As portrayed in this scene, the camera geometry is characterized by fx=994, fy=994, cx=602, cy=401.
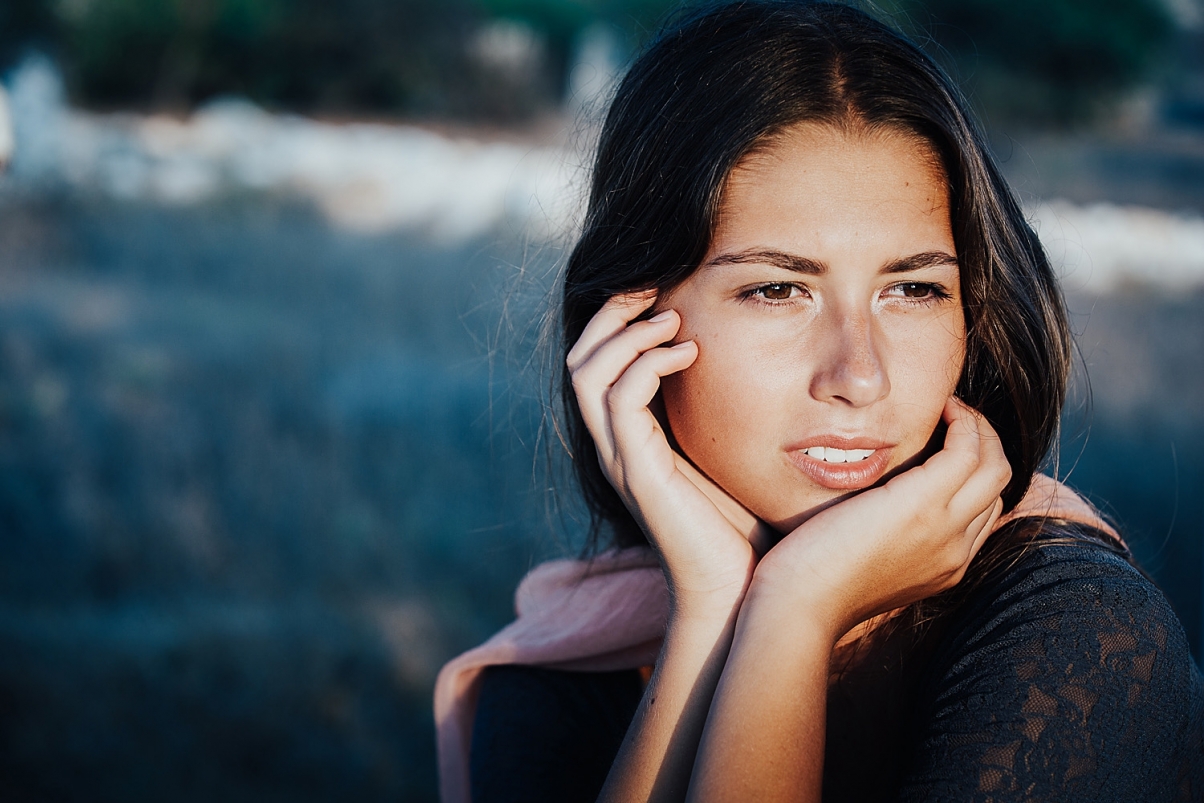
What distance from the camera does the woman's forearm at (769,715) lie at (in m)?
1.33

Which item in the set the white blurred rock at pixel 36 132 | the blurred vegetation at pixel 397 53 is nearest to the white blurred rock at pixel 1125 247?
the white blurred rock at pixel 36 132

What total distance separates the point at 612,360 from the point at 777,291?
0.29 m

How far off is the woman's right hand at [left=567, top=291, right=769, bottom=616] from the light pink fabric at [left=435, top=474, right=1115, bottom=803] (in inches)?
13.0

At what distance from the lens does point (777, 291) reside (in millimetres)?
1527

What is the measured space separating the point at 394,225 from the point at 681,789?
24.9 ft

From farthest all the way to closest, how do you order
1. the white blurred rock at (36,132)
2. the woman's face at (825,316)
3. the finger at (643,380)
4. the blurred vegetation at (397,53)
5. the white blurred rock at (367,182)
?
1. the blurred vegetation at (397,53)
2. the white blurred rock at (36,132)
3. the white blurred rock at (367,182)
4. the finger at (643,380)
5. the woman's face at (825,316)

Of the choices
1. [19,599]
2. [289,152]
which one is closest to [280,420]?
[19,599]

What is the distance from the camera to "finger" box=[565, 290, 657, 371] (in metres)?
1.70

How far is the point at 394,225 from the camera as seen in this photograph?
27.8ft

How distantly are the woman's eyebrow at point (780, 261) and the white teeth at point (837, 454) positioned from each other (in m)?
0.26

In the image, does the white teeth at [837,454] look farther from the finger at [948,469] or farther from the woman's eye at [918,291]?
the woman's eye at [918,291]

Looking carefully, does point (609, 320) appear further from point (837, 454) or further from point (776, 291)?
point (837, 454)

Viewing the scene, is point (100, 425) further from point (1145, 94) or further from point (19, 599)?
point (1145, 94)

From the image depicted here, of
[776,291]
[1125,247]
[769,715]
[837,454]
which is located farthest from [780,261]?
[1125,247]
